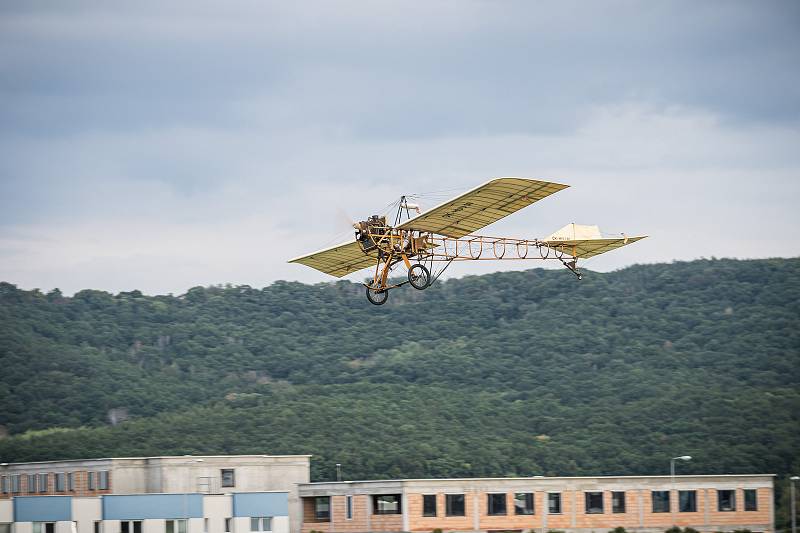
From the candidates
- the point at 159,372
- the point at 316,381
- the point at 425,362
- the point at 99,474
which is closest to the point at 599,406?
the point at 425,362

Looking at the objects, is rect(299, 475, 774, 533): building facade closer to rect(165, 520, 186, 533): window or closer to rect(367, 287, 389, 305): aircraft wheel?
rect(165, 520, 186, 533): window

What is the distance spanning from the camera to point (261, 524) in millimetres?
65938

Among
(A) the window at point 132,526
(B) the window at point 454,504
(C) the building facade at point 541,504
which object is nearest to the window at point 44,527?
(A) the window at point 132,526

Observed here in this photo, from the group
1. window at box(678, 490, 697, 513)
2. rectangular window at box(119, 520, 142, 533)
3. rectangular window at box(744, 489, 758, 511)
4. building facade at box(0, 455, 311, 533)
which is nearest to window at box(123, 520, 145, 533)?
rectangular window at box(119, 520, 142, 533)

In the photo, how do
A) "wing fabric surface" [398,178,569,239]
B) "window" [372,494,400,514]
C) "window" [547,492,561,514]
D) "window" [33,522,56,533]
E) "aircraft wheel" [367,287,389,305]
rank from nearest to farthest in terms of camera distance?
"wing fabric surface" [398,178,569,239]
"aircraft wheel" [367,287,389,305]
"window" [33,522,56,533]
"window" [372,494,400,514]
"window" [547,492,561,514]

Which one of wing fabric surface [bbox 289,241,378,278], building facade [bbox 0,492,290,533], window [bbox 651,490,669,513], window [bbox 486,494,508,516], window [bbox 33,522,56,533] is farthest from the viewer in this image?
window [bbox 651,490,669,513]

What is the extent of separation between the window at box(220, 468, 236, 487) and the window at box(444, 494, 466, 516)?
12.0 m

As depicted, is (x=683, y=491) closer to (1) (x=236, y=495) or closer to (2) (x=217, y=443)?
(1) (x=236, y=495)

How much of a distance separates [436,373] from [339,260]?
10152 cm

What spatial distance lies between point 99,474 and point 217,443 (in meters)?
45.8

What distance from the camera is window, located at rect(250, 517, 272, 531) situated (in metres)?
65.7

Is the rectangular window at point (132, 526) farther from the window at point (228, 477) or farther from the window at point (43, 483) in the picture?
the window at point (43, 483)

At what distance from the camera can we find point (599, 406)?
138 m

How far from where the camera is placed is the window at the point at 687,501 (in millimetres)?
70938
